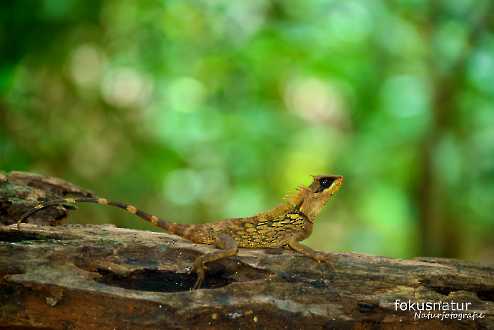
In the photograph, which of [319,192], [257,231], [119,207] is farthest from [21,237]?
[319,192]

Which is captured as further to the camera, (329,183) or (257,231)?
(329,183)

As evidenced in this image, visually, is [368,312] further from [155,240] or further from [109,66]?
[109,66]

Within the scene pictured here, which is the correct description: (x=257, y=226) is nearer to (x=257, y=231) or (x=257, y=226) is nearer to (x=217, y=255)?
(x=257, y=231)

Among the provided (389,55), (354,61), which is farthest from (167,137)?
(389,55)

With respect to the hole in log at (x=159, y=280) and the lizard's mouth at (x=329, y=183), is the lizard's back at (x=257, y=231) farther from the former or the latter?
the hole in log at (x=159, y=280)

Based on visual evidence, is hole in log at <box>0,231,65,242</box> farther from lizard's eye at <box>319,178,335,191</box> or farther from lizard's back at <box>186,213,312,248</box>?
lizard's eye at <box>319,178,335,191</box>

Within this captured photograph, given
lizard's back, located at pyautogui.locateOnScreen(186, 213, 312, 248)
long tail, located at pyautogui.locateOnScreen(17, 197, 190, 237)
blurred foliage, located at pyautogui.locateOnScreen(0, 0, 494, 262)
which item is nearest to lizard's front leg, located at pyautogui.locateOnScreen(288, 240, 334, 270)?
lizard's back, located at pyautogui.locateOnScreen(186, 213, 312, 248)

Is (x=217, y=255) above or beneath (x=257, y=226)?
beneath
